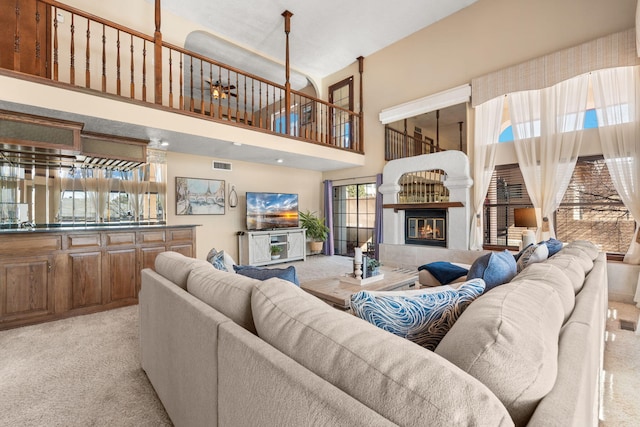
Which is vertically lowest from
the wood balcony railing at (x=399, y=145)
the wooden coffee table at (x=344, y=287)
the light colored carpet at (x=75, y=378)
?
the light colored carpet at (x=75, y=378)

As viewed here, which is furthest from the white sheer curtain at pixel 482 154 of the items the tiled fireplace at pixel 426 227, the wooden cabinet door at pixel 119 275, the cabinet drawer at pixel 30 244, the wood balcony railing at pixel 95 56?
the cabinet drawer at pixel 30 244

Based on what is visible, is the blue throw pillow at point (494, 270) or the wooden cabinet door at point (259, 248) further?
the wooden cabinet door at point (259, 248)

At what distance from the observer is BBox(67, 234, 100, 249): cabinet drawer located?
314 cm

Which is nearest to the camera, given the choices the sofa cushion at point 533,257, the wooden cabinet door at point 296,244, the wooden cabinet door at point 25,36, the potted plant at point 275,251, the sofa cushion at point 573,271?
the sofa cushion at point 573,271

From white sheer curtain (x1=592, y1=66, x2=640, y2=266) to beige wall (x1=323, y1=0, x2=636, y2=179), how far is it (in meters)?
0.64

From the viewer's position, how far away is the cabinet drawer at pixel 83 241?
3.14 meters

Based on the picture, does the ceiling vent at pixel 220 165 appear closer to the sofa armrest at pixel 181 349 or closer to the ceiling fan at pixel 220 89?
the ceiling fan at pixel 220 89

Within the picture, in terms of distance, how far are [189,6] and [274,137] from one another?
2.51m

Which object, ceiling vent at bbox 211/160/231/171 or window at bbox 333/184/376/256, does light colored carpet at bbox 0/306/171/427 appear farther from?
window at bbox 333/184/376/256

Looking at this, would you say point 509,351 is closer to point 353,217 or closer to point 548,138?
point 548,138

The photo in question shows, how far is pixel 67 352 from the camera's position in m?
2.35

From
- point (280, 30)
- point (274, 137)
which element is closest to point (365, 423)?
point (274, 137)

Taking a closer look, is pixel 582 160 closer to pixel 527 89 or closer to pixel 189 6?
pixel 527 89

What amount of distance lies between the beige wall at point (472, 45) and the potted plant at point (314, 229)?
1420 millimetres
